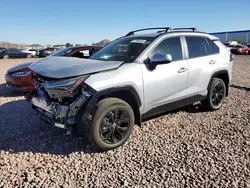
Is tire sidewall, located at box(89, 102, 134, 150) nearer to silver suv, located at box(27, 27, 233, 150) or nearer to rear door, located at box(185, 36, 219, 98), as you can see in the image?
silver suv, located at box(27, 27, 233, 150)

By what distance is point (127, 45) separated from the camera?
4.46 m

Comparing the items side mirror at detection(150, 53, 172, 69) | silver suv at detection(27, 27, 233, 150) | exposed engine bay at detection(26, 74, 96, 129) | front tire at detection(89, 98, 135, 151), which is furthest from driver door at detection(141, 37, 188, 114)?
exposed engine bay at detection(26, 74, 96, 129)

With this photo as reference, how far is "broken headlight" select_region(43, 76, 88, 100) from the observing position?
323cm

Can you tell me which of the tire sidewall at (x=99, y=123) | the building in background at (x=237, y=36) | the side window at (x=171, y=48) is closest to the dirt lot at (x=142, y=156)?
the tire sidewall at (x=99, y=123)

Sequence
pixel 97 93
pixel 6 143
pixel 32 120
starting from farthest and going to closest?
pixel 32 120 → pixel 6 143 → pixel 97 93

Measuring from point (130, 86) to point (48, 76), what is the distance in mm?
1228

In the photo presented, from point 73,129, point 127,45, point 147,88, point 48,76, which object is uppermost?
point 127,45

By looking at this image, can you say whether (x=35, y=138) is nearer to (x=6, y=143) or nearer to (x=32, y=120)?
(x=6, y=143)

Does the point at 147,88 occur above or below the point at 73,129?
above

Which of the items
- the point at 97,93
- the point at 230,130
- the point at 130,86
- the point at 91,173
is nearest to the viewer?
the point at 91,173

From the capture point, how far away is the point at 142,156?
3.41m

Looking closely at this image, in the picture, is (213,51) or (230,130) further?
(213,51)

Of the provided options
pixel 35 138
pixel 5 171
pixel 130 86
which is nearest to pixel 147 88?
pixel 130 86

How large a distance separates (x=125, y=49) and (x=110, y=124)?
1.56 meters
